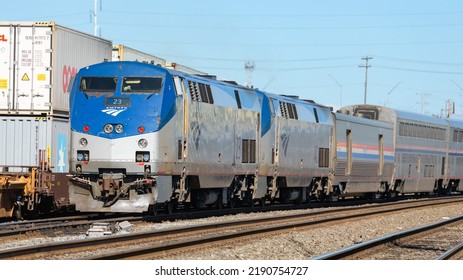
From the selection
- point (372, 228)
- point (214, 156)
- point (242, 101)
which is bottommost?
point (372, 228)

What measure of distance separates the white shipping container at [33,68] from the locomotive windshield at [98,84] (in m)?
2.83

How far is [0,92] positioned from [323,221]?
9586mm

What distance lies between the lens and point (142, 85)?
20.8 m

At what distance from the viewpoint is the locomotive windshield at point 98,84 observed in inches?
824

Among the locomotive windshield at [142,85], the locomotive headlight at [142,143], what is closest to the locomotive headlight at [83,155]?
the locomotive headlight at [142,143]

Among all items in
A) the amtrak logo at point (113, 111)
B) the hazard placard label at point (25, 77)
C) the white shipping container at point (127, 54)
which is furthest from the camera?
the white shipping container at point (127, 54)

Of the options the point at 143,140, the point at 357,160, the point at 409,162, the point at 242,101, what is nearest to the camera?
the point at 143,140

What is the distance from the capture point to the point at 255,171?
86.9ft

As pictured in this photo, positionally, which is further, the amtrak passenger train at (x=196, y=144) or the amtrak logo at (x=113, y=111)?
the amtrak logo at (x=113, y=111)

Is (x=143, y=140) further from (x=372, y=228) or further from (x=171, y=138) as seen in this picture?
(x=372, y=228)

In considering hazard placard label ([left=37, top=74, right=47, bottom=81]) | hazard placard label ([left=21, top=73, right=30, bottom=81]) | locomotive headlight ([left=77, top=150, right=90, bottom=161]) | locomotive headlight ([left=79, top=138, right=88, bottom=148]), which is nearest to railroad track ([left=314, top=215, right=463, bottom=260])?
locomotive headlight ([left=77, top=150, right=90, bottom=161])

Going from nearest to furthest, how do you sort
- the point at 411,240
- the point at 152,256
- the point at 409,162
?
the point at 152,256
the point at 411,240
the point at 409,162

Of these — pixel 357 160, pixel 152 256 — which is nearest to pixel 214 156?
pixel 152 256

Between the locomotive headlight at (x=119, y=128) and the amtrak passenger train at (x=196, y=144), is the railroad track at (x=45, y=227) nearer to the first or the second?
the amtrak passenger train at (x=196, y=144)
